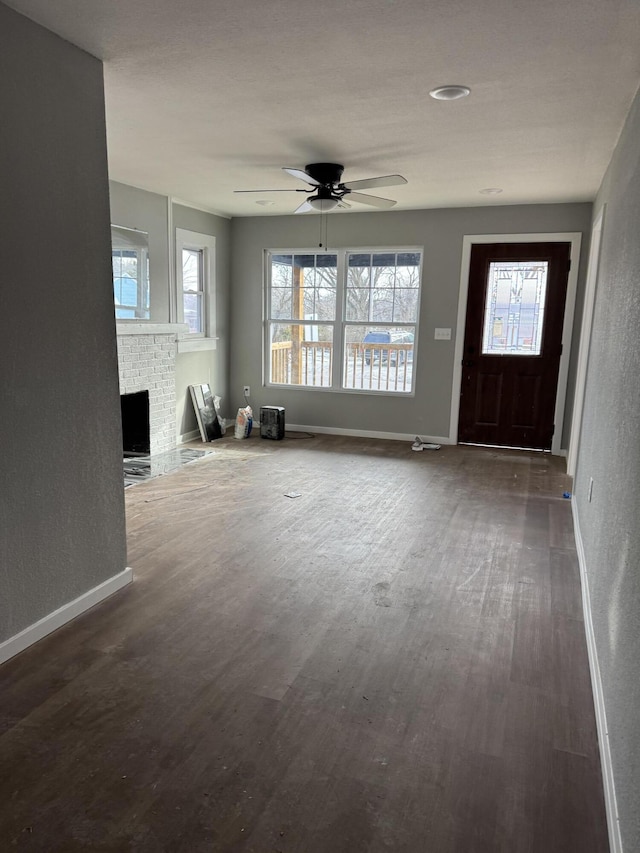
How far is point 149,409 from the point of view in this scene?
552cm

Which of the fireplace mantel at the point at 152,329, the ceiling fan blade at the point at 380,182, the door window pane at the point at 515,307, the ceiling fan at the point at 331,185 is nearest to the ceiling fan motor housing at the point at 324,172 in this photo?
the ceiling fan at the point at 331,185

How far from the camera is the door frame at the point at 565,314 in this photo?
221 inches

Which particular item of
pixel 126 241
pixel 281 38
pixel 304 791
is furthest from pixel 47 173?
pixel 126 241

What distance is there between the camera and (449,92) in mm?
2775

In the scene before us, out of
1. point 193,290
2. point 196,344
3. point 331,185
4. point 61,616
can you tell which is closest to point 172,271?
point 193,290

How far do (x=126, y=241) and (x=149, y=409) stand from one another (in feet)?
4.92

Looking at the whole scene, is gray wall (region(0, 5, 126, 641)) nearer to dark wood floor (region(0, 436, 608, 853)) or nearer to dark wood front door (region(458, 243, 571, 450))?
dark wood floor (region(0, 436, 608, 853))

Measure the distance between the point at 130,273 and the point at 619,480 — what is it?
439 centimetres

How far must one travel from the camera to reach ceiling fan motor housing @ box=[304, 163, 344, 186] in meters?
4.11

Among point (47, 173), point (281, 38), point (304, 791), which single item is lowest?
point (304, 791)

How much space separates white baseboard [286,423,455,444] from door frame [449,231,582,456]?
0.55 feet

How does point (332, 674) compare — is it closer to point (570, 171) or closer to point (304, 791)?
point (304, 791)

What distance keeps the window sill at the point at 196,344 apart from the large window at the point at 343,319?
0.66 m

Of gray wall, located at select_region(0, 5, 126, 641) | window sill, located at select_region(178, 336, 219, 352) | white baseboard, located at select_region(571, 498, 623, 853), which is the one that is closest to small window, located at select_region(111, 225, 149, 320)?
window sill, located at select_region(178, 336, 219, 352)
